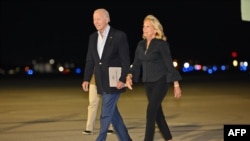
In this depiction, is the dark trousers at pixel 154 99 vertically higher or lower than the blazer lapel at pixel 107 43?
lower

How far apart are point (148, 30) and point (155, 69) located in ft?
1.82

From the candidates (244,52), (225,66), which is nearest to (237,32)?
(244,52)

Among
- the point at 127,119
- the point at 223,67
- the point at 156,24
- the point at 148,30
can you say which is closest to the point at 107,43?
the point at 148,30

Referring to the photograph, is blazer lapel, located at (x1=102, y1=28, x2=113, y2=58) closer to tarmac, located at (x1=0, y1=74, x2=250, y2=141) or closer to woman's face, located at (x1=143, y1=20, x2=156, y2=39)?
woman's face, located at (x1=143, y1=20, x2=156, y2=39)

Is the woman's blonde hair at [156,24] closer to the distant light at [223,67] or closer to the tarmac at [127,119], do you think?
the tarmac at [127,119]

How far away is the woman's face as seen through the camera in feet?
25.7

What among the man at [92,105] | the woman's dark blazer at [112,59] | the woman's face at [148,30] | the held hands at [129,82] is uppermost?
the woman's face at [148,30]

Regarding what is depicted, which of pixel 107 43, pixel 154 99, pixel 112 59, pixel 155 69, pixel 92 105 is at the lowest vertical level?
pixel 92 105

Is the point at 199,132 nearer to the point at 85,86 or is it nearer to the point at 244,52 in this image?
the point at 85,86

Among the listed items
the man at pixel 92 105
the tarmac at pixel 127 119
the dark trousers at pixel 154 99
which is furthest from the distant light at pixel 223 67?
the dark trousers at pixel 154 99

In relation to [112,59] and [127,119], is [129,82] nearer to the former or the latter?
[112,59]

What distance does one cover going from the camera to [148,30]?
7.86 meters

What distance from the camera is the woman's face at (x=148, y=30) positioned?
782cm

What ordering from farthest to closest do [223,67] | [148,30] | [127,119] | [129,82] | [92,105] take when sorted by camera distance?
[223,67] < [127,119] < [92,105] < [148,30] < [129,82]
